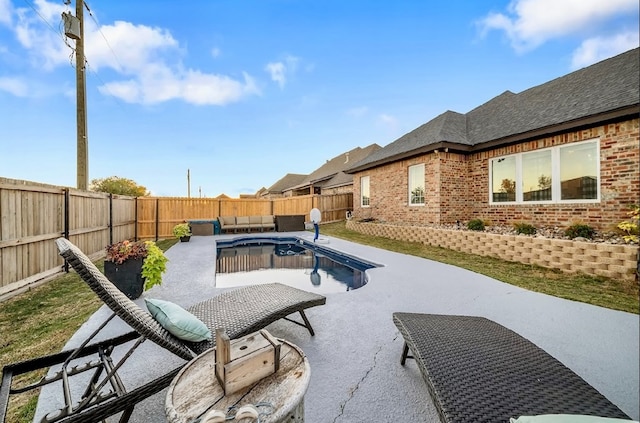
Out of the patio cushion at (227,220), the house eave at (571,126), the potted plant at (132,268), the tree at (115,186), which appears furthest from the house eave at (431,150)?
the tree at (115,186)

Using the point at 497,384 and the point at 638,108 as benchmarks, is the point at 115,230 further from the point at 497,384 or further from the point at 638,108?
the point at 638,108

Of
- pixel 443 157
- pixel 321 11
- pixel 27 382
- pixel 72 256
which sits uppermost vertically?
pixel 321 11

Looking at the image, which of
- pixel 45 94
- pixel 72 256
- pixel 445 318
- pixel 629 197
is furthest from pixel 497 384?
pixel 45 94

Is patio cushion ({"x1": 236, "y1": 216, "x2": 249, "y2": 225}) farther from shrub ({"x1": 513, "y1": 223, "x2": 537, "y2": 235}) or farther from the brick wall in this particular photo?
shrub ({"x1": 513, "y1": 223, "x2": 537, "y2": 235})

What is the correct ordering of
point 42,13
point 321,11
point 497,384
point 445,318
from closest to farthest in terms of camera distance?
1. point 497,384
2. point 445,318
3. point 42,13
4. point 321,11

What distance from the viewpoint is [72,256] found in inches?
61.7

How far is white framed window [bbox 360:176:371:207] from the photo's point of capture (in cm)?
1352

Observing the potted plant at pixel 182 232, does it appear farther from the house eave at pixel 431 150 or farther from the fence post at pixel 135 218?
the house eave at pixel 431 150

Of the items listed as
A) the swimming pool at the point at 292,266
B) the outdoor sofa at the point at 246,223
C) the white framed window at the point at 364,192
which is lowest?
the swimming pool at the point at 292,266

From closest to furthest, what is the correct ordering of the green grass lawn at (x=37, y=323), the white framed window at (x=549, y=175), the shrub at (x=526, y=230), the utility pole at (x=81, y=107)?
the green grass lawn at (x=37, y=323) → the white framed window at (x=549, y=175) → the shrub at (x=526, y=230) → the utility pole at (x=81, y=107)

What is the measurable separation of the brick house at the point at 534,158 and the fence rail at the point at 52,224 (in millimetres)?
10084

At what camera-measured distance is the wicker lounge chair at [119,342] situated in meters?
1.37

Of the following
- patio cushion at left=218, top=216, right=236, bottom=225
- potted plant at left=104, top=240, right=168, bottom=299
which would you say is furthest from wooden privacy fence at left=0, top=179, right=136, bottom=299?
patio cushion at left=218, top=216, right=236, bottom=225

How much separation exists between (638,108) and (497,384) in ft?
24.6
